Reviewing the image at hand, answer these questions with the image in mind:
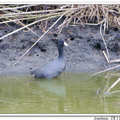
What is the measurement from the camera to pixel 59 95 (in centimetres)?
638

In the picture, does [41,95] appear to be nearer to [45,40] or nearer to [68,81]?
[68,81]

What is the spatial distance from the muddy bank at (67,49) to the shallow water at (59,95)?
247 millimetres

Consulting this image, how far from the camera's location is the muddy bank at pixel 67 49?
748cm

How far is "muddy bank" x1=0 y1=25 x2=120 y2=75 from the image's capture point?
24.5ft

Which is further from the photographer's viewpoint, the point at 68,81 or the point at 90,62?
the point at 90,62

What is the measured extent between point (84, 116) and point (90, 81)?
1601 mm

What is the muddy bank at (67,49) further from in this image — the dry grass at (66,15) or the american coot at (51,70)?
the american coot at (51,70)

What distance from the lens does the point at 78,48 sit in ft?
25.4

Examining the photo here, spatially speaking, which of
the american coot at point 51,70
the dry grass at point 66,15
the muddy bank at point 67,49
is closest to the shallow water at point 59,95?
the american coot at point 51,70

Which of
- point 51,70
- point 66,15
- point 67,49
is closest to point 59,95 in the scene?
point 51,70

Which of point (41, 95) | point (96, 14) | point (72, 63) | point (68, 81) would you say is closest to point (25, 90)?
point (41, 95)

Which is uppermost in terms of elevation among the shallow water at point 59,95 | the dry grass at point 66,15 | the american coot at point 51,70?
the dry grass at point 66,15

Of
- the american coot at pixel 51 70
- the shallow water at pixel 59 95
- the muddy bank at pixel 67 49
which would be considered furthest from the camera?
the muddy bank at pixel 67 49

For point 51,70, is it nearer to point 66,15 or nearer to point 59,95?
point 59,95
